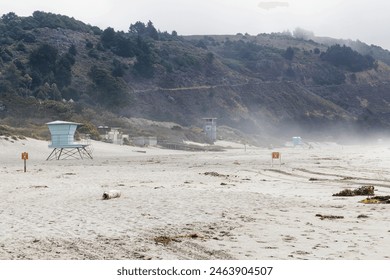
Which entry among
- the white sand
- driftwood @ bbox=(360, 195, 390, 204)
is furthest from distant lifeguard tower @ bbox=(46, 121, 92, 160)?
driftwood @ bbox=(360, 195, 390, 204)

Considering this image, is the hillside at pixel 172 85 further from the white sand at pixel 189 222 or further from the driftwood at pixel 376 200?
the driftwood at pixel 376 200

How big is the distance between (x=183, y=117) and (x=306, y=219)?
290 ft

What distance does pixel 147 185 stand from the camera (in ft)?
61.8

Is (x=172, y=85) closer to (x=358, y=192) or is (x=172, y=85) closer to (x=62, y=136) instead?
(x=62, y=136)

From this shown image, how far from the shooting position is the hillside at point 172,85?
271 ft

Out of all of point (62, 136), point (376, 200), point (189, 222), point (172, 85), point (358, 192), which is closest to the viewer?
point (189, 222)

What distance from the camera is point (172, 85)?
110688mm

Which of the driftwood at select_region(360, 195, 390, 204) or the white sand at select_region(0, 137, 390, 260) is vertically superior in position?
the driftwood at select_region(360, 195, 390, 204)

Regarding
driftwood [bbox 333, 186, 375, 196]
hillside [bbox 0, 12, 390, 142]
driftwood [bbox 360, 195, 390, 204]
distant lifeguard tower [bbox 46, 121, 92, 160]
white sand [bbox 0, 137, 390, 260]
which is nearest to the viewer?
white sand [bbox 0, 137, 390, 260]

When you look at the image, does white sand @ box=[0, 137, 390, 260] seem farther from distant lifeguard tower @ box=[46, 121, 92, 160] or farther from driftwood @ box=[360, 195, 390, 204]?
distant lifeguard tower @ box=[46, 121, 92, 160]

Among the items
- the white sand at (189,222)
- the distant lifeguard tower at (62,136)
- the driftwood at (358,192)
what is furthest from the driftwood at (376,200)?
the distant lifeguard tower at (62,136)

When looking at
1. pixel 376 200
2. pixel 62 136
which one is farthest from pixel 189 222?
pixel 62 136

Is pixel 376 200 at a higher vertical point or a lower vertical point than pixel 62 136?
lower

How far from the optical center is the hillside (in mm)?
82625
